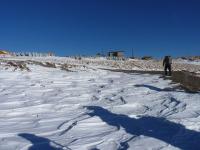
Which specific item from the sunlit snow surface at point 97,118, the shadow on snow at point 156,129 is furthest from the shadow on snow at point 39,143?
the shadow on snow at point 156,129

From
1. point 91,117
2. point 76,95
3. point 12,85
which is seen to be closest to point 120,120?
point 91,117

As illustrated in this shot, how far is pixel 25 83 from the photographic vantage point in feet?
71.6

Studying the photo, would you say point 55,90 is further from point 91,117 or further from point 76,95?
point 91,117

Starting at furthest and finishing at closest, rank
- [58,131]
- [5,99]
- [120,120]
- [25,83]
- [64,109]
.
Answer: [25,83] < [5,99] < [64,109] < [120,120] < [58,131]

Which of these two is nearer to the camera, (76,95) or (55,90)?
(76,95)

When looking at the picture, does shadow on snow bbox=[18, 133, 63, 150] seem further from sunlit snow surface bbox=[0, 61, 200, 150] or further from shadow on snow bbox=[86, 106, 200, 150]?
shadow on snow bbox=[86, 106, 200, 150]

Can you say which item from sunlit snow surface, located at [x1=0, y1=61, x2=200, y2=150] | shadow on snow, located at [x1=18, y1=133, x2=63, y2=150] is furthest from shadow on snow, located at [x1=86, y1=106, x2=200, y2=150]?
shadow on snow, located at [x1=18, y1=133, x2=63, y2=150]

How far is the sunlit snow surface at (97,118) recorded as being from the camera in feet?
31.9

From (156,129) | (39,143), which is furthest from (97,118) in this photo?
(39,143)

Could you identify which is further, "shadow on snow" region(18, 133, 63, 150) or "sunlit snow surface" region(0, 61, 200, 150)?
"sunlit snow surface" region(0, 61, 200, 150)

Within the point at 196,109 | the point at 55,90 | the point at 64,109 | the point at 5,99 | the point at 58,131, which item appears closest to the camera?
the point at 58,131

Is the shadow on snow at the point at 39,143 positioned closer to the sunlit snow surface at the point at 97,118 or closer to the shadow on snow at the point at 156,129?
the sunlit snow surface at the point at 97,118

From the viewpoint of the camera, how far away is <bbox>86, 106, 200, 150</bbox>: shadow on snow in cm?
951

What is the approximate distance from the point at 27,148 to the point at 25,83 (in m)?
12.7
